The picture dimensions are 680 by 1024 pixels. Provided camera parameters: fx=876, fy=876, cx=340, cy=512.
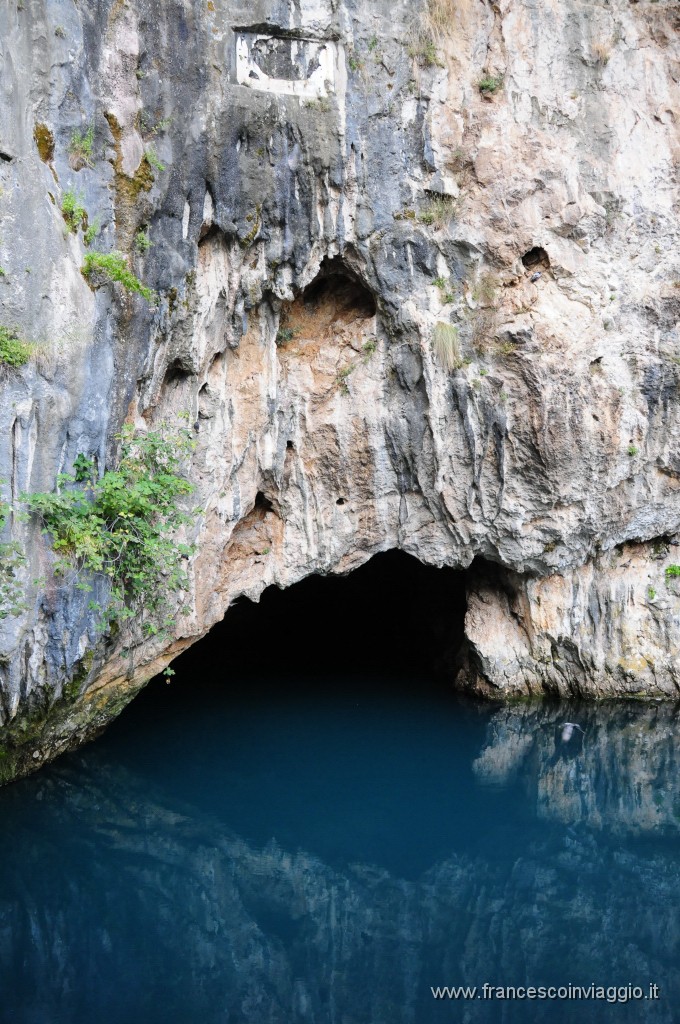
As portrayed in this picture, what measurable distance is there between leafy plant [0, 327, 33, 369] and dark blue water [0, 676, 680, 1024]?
4163mm

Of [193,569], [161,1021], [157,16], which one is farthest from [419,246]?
[161,1021]

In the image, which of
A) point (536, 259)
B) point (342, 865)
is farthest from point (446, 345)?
point (342, 865)

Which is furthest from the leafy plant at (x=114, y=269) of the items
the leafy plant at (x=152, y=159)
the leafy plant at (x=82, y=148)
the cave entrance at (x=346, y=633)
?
the cave entrance at (x=346, y=633)

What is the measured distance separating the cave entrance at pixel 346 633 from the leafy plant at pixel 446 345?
4.28 meters

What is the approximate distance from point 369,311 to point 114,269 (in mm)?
3299

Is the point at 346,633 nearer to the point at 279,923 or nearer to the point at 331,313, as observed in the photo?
the point at 331,313

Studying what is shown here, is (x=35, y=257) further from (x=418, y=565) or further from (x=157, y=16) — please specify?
(x=418, y=565)

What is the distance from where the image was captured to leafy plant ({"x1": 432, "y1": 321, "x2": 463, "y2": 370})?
952 centimetres

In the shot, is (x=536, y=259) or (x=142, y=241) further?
(x=536, y=259)

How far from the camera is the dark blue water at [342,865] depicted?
5980mm

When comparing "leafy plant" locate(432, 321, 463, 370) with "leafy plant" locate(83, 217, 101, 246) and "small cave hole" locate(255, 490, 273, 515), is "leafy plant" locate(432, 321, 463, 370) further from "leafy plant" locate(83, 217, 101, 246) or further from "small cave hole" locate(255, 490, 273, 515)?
"leafy plant" locate(83, 217, 101, 246)

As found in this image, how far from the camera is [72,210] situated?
7.04m

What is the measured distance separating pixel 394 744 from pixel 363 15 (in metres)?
7.79

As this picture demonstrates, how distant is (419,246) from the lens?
927cm
